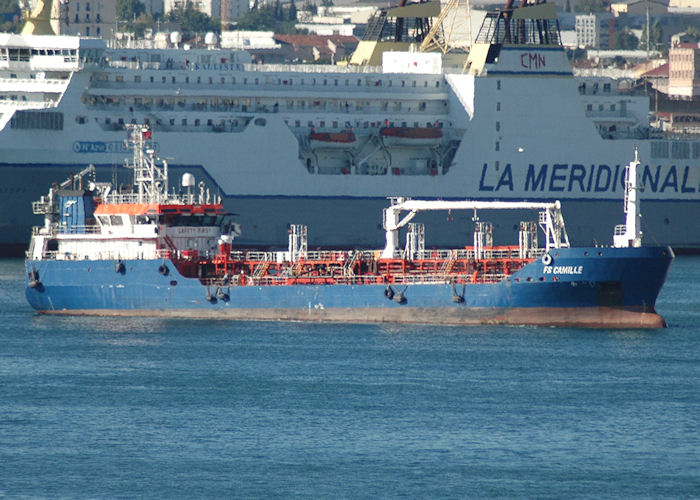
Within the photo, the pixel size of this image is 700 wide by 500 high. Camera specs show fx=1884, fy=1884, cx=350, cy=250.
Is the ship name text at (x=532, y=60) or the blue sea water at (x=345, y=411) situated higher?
the ship name text at (x=532, y=60)

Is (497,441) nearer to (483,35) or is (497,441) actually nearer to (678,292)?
(678,292)

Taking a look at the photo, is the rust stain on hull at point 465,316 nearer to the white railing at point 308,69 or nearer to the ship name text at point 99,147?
the ship name text at point 99,147

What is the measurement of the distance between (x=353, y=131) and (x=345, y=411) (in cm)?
4403

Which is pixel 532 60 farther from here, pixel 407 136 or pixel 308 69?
pixel 308 69

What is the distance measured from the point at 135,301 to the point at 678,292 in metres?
19.9

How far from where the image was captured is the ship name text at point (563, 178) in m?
83.2

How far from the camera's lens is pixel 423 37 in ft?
297

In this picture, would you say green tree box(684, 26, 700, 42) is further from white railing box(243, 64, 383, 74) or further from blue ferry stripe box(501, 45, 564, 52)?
Answer: white railing box(243, 64, 383, 74)

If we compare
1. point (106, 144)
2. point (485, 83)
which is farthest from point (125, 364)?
point (485, 83)

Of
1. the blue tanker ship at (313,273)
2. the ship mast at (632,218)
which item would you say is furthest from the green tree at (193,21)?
the ship mast at (632,218)

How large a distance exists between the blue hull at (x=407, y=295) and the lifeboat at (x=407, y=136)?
95.8 ft

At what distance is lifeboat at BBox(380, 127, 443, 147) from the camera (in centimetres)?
8131

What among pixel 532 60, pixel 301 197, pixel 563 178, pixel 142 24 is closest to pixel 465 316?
pixel 301 197

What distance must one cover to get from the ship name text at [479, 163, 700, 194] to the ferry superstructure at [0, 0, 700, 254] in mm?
63
